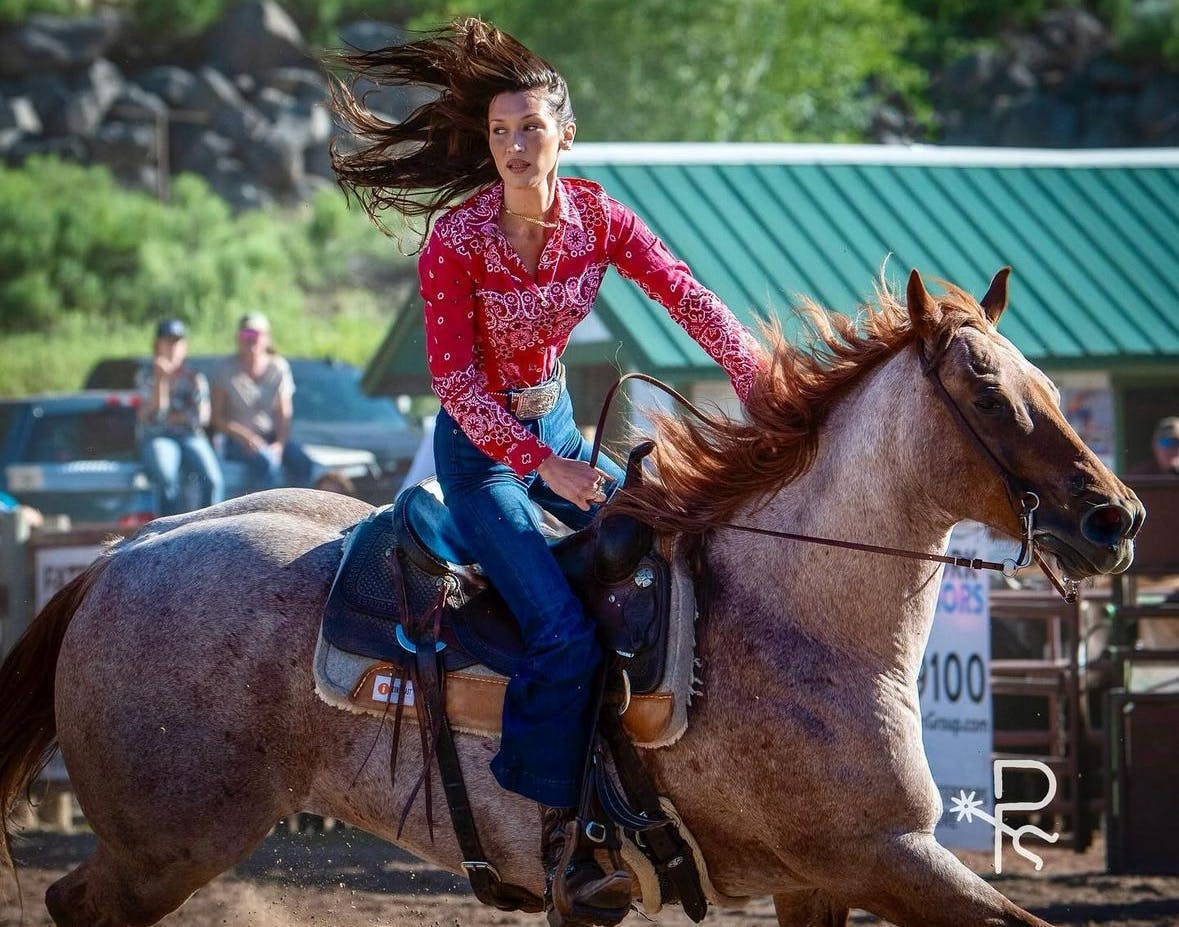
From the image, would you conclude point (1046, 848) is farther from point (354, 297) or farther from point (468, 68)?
point (354, 297)

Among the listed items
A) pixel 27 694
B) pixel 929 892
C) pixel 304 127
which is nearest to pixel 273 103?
pixel 304 127

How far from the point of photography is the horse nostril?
340 cm

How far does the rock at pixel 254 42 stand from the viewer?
39.0 metres

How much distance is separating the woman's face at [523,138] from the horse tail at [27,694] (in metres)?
1.83

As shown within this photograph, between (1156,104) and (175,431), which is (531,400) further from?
(1156,104)

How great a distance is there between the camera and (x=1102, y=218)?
10.1 metres

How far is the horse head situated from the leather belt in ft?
3.33

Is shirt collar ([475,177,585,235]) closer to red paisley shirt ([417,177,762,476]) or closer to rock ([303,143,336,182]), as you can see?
red paisley shirt ([417,177,762,476])

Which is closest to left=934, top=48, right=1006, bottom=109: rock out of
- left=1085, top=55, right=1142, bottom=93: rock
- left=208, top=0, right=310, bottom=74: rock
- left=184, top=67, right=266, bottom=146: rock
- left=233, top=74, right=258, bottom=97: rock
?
left=1085, top=55, right=1142, bottom=93: rock

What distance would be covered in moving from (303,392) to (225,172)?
73.1 feet

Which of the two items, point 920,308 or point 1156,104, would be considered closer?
point 920,308

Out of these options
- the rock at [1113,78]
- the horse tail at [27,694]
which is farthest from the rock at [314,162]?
the horse tail at [27,694]

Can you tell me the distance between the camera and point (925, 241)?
9539mm

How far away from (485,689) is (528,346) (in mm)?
959
